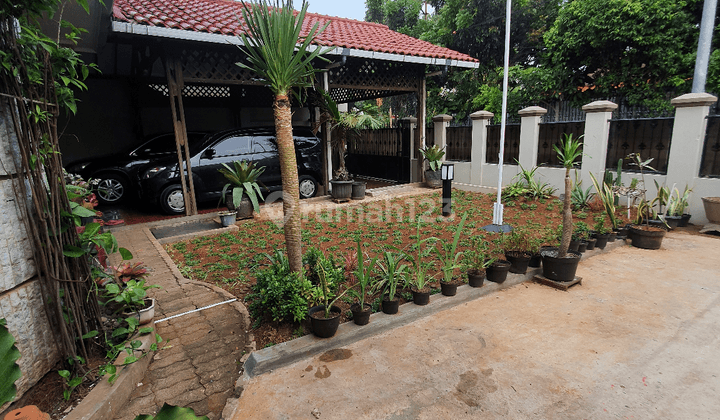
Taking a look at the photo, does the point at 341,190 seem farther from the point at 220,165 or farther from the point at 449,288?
the point at 449,288

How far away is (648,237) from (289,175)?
16.8 ft

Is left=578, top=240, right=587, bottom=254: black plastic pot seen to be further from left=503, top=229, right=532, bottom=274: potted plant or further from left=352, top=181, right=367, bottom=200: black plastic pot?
left=352, top=181, right=367, bottom=200: black plastic pot

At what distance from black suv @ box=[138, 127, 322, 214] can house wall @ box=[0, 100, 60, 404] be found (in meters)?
5.31

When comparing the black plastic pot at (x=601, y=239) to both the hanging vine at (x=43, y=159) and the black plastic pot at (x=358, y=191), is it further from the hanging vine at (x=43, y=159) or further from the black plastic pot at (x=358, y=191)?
the hanging vine at (x=43, y=159)

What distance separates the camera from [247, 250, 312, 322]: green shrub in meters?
2.97

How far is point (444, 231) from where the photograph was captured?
19.1 ft

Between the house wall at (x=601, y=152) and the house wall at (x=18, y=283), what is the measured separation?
27.8 ft

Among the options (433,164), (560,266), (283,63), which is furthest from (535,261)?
(433,164)

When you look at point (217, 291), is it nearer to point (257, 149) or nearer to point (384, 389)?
point (384, 389)

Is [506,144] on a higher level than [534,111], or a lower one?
lower

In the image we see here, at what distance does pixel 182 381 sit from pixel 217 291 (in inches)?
54.7

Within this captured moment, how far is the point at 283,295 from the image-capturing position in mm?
3006

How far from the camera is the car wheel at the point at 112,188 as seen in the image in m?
7.54

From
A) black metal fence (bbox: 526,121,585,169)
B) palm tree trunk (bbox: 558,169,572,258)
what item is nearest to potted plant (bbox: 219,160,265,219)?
palm tree trunk (bbox: 558,169,572,258)
